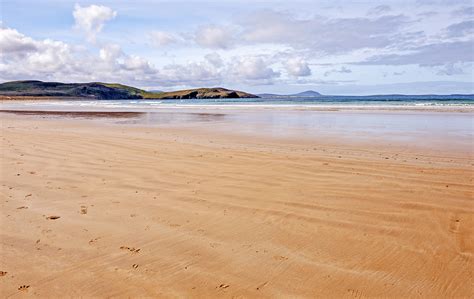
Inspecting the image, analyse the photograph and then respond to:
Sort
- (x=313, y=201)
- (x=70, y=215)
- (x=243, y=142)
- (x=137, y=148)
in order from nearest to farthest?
(x=70, y=215) < (x=313, y=201) < (x=137, y=148) < (x=243, y=142)

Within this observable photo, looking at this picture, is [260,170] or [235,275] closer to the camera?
[235,275]

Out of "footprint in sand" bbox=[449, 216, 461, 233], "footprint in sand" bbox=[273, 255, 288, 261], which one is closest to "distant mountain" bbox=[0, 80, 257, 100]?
"footprint in sand" bbox=[449, 216, 461, 233]

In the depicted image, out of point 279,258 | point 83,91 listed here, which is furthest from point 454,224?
point 83,91

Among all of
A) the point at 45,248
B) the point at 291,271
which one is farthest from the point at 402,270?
the point at 45,248

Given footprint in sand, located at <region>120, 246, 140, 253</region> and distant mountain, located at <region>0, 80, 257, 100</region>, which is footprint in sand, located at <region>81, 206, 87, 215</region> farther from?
distant mountain, located at <region>0, 80, 257, 100</region>

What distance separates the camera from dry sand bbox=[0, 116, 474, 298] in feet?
11.0

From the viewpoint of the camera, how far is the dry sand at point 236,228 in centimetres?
336

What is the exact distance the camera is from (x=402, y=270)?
142 inches

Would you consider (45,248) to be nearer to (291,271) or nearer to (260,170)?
(291,271)

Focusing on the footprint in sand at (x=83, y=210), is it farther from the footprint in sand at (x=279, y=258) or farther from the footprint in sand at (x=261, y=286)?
the footprint in sand at (x=261, y=286)

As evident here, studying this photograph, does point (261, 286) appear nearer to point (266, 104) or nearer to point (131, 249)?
point (131, 249)

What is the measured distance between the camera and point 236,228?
4598 millimetres

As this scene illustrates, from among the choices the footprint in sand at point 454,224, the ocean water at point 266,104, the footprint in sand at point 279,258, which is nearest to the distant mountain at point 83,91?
the ocean water at point 266,104

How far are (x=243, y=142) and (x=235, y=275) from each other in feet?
29.0
